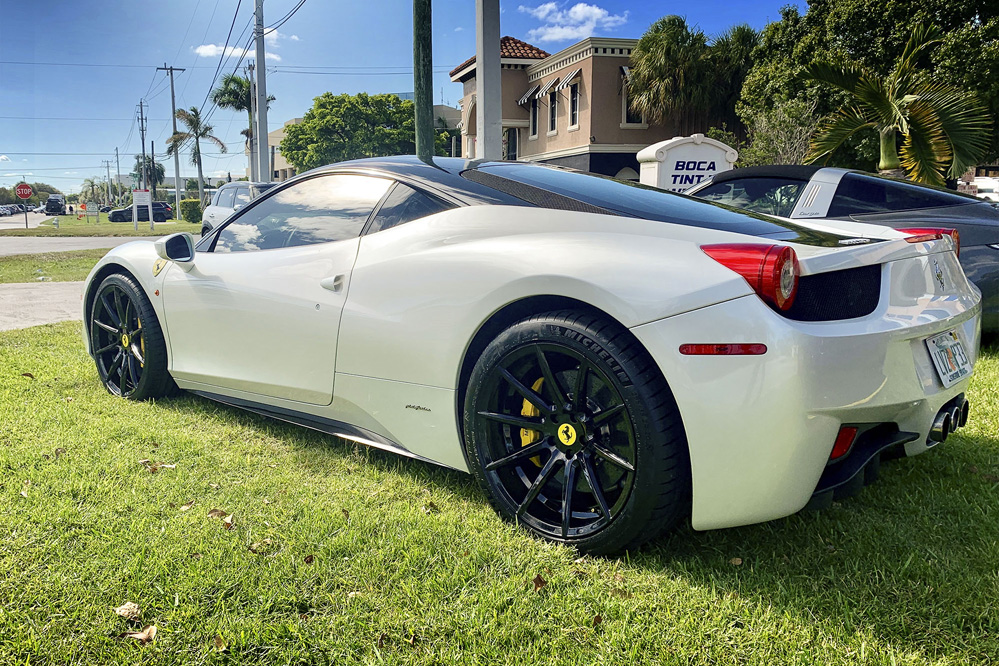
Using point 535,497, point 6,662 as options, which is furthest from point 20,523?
point 535,497

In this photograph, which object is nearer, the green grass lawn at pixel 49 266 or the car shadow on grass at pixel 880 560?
the car shadow on grass at pixel 880 560

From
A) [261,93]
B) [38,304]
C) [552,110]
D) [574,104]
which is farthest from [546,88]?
[38,304]

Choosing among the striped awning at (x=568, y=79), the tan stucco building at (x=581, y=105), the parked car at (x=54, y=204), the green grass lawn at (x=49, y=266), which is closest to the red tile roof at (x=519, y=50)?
the tan stucco building at (x=581, y=105)

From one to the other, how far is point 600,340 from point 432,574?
91 cm

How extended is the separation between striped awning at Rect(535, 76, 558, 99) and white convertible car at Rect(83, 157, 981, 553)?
2966 centimetres

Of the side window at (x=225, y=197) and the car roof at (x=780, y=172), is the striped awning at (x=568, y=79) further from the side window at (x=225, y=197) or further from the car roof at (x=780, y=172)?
the car roof at (x=780, y=172)

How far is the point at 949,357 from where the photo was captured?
249 cm

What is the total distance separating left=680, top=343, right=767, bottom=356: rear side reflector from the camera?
2082 mm

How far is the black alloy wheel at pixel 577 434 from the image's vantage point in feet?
7.43

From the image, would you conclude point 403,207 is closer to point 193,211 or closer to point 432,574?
point 432,574

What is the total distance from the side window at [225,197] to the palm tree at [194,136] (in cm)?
4700

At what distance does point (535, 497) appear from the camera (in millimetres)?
2613

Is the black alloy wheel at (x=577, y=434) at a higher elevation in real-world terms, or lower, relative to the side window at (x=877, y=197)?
lower

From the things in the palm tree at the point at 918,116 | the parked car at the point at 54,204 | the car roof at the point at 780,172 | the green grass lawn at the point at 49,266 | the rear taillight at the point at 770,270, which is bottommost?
the green grass lawn at the point at 49,266
